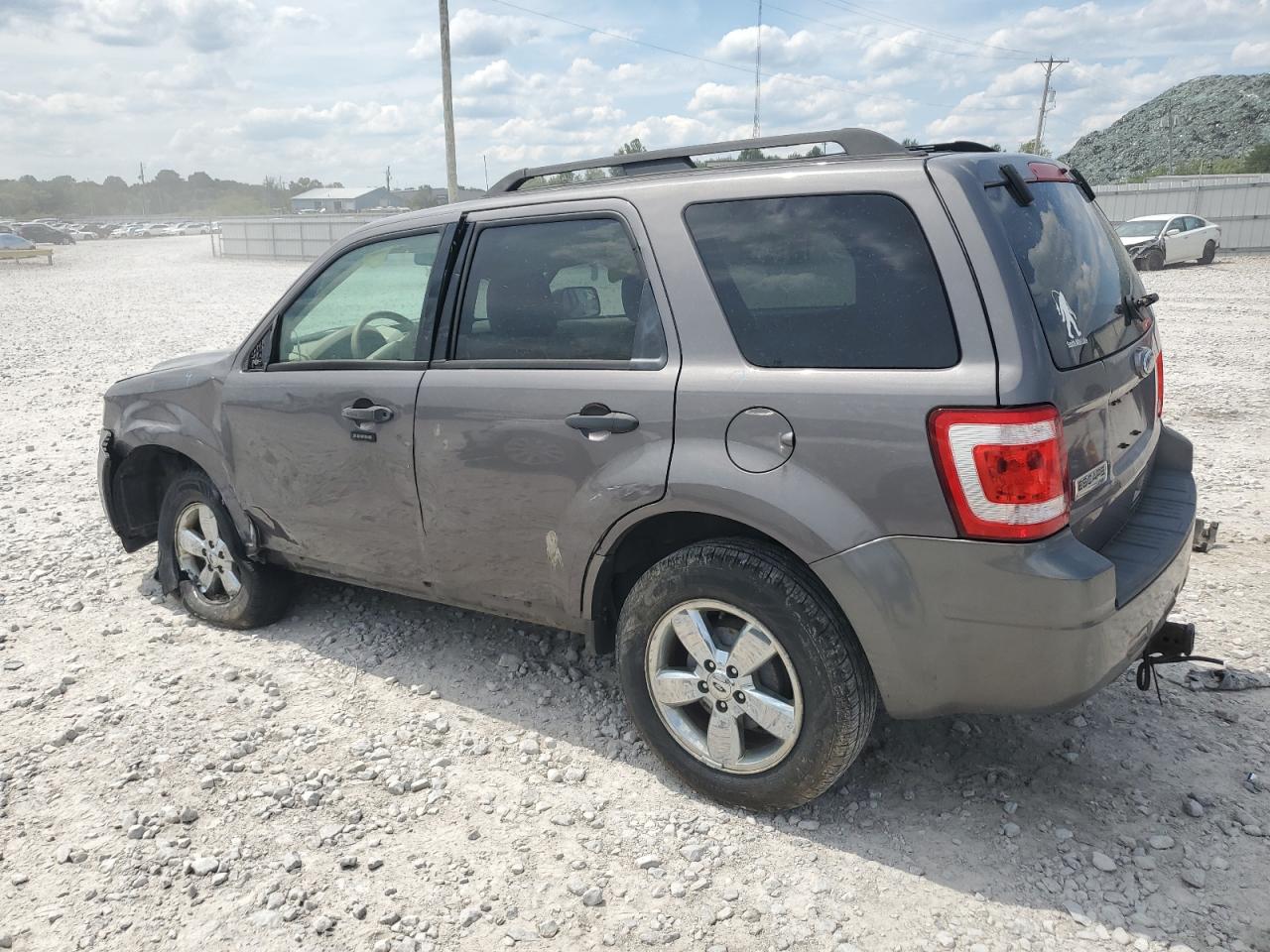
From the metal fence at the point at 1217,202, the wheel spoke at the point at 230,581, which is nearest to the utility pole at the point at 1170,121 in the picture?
the metal fence at the point at 1217,202

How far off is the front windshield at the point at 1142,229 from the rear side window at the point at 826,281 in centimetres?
2541

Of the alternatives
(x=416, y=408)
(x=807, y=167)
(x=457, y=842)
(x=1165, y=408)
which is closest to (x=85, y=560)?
(x=416, y=408)

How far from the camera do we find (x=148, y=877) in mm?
2848

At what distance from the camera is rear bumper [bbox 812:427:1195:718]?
2.46 meters

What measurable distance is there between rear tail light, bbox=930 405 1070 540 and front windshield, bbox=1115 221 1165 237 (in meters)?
25.6

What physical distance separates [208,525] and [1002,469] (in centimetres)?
364

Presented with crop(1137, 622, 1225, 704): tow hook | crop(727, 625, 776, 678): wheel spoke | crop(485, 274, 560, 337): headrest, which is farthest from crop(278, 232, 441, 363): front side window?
crop(1137, 622, 1225, 704): tow hook

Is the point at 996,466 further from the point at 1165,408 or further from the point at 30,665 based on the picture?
the point at 1165,408

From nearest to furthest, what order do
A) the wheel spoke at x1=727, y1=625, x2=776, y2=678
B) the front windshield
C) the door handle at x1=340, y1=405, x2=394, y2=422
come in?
1. the wheel spoke at x1=727, y1=625, x2=776, y2=678
2. the door handle at x1=340, y1=405, x2=394, y2=422
3. the front windshield

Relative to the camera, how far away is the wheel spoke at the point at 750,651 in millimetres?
2877

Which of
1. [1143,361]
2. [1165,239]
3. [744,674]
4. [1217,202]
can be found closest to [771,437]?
[744,674]

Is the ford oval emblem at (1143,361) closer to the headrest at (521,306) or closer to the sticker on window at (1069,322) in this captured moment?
the sticker on window at (1069,322)

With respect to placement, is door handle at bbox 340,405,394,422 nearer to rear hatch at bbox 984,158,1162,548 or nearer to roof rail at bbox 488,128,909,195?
roof rail at bbox 488,128,909,195

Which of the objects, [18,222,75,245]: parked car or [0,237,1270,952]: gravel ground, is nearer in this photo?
[0,237,1270,952]: gravel ground
